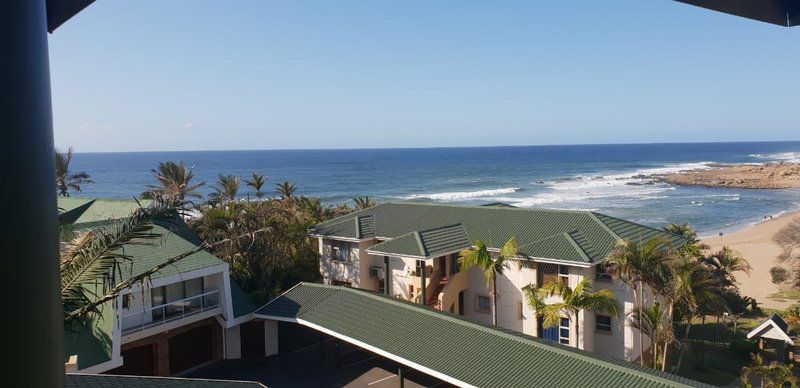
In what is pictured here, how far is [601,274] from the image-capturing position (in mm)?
24719

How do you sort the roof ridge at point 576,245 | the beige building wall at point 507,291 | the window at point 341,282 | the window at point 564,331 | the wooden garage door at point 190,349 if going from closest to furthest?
the roof ridge at point 576,245 < the beige building wall at point 507,291 < the wooden garage door at point 190,349 < the window at point 564,331 < the window at point 341,282

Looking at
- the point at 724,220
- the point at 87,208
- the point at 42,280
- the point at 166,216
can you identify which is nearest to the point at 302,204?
the point at 87,208

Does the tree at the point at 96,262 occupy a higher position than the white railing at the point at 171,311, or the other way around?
the tree at the point at 96,262

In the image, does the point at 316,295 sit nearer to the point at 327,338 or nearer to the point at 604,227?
the point at 327,338

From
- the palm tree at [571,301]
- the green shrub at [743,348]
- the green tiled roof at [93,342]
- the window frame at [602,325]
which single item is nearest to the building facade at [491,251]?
the window frame at [602,325]

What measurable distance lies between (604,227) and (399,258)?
32.3ft

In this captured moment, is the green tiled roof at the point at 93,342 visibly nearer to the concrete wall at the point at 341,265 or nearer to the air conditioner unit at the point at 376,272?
the concrete wall at the point at 341,265

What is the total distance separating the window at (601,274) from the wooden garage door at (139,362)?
1830 cm

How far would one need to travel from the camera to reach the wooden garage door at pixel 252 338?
→ 26.4 metres

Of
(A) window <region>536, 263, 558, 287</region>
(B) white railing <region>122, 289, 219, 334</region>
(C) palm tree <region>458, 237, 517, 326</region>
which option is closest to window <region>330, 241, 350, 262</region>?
(B) white railing <region>122, 289, 219, 334</region>

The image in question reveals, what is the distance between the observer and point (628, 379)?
16.7 meters

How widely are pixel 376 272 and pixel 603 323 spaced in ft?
39.2

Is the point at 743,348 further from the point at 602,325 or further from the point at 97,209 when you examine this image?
the point at 97,209

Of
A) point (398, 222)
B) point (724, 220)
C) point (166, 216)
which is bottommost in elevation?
point (724, 220)
